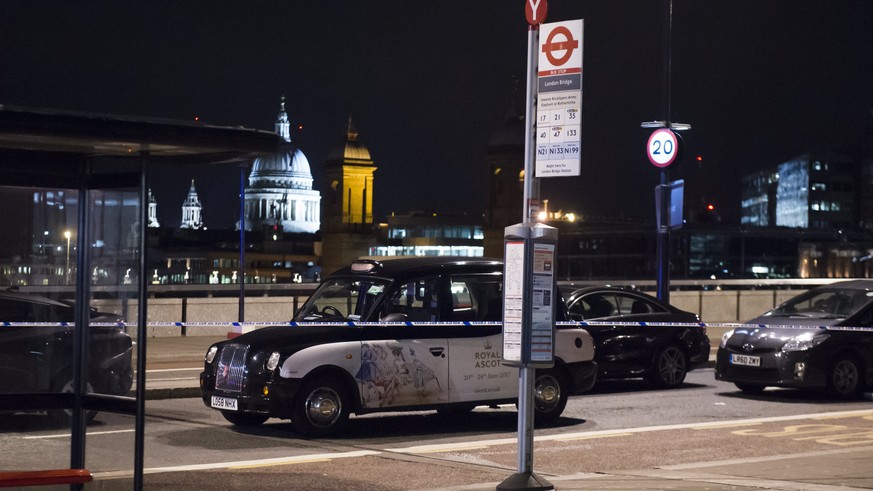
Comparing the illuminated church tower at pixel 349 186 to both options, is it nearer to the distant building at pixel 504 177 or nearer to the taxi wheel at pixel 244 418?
the distant building at pixel 504 177

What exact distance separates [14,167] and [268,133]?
53.9 inches

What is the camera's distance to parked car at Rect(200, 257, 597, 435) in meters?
→ 12.1

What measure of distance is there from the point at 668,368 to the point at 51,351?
465 inches

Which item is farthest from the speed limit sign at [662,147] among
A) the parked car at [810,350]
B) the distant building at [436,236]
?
the distant building at [436,236]

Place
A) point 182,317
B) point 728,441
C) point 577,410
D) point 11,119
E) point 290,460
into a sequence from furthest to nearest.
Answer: point 182,317 < point 577,410 < point 728,441 < point 290,460 < point 11,119

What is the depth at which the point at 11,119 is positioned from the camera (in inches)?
233

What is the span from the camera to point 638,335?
56.6 ft

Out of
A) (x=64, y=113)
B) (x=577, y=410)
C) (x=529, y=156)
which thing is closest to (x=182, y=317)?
(x=577, y=410)

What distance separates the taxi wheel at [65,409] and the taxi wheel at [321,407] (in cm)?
511

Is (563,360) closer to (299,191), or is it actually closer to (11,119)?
(11,119)

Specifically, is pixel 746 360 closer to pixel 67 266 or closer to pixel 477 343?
pixel 477 343

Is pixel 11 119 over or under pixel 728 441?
over

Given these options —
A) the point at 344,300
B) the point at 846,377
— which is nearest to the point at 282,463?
the point at 344,300

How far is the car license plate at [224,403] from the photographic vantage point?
1226 cm
